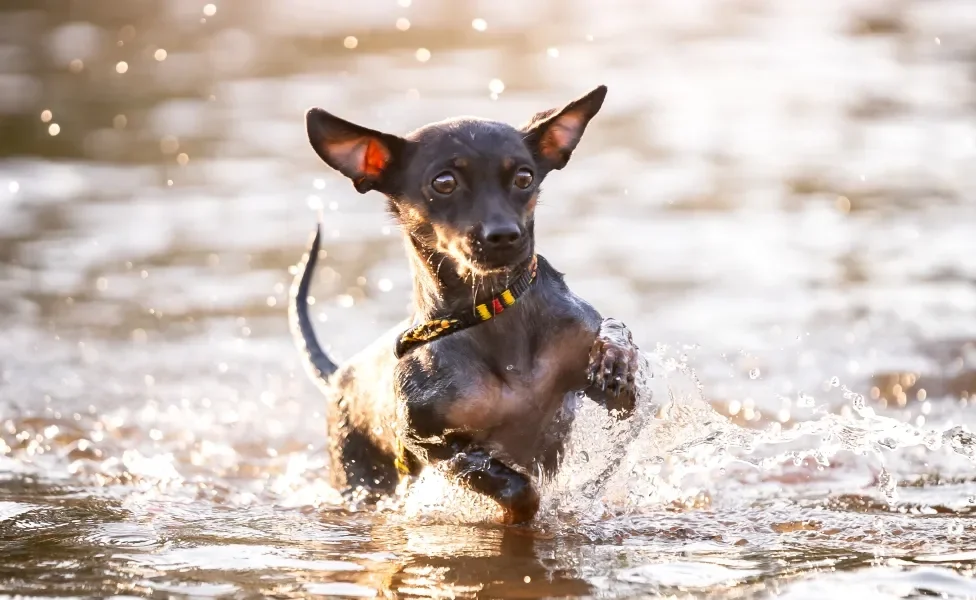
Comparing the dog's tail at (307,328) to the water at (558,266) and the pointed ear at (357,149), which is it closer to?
the water at (558,266)

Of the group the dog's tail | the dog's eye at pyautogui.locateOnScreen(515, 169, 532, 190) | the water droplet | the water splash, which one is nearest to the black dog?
the dog's eye at pyautogui.locateOnScreen(515, 169, 532, 190)

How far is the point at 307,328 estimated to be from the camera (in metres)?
7.12

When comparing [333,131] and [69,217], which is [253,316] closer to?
[69,217]

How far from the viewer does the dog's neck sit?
5586mm

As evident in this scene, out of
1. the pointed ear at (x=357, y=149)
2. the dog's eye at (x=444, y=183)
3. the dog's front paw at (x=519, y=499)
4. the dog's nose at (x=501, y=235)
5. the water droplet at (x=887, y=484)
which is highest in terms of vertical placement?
the pointed ear at (x=357, y=149)

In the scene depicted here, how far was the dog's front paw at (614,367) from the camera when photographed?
544 centimetres

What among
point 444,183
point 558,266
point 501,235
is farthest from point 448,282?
point 558,266

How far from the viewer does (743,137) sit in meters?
13.5

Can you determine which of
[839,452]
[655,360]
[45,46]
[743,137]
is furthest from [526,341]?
[45,46]

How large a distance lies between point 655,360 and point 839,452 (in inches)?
46.4

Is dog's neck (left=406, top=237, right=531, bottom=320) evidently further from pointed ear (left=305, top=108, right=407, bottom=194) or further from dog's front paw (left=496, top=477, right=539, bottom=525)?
dog's front paw (left=496, top=477, right=539, bottom=525)

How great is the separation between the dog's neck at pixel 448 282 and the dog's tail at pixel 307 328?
1.23 meters

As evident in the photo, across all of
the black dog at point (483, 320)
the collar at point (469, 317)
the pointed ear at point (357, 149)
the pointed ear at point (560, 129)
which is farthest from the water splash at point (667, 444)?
the pointed ear at point (357, 149)

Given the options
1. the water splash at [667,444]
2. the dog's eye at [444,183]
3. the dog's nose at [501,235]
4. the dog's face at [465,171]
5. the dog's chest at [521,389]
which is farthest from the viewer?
the water splash at [667,444]
